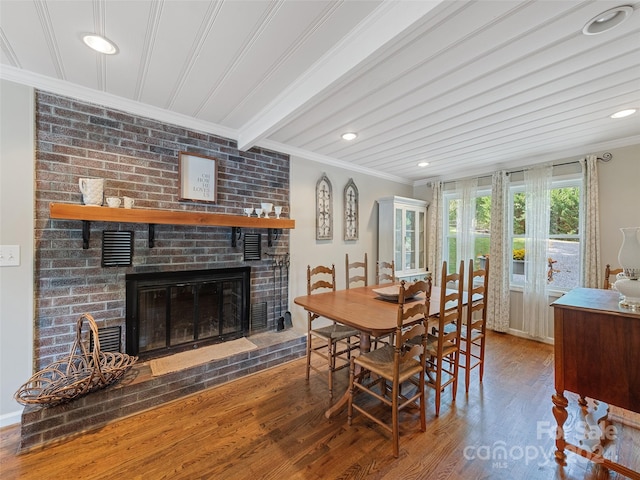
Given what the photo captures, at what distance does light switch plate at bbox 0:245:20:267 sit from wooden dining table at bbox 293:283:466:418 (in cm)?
201

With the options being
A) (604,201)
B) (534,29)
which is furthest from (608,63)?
(604,201)

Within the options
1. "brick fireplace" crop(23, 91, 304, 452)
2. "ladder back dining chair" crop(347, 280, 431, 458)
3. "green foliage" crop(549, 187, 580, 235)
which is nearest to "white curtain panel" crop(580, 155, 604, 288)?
"green foliage" crop(549, 187, 580, 235)

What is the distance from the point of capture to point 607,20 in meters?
1.34

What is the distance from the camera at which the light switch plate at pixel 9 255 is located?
184 cm

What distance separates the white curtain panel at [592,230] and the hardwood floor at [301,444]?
1583 mm

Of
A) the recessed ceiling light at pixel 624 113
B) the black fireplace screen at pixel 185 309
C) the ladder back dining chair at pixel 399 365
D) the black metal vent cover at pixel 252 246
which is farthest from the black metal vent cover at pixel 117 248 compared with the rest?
the recessed ceiling light at pixel 624 113

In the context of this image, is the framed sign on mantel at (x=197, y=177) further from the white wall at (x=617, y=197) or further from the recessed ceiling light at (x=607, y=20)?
the white wall at (x=617, y=197)

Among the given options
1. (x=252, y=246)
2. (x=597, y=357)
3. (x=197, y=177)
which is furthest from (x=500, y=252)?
(x=197, y=177)

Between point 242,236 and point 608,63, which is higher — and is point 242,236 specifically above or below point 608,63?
below

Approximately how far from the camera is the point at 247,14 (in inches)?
53.3

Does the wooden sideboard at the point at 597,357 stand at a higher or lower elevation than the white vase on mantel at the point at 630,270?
lower

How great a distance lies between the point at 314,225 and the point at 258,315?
1.31 metres

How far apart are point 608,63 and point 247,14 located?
212 cm

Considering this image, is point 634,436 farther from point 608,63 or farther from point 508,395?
point 608,63
